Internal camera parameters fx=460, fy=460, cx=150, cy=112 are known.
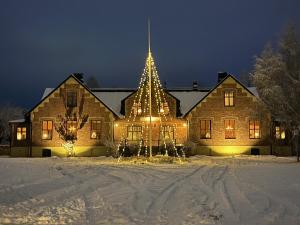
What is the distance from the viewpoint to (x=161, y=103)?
39.1 metres

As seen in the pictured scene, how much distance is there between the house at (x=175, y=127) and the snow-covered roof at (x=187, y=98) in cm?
176

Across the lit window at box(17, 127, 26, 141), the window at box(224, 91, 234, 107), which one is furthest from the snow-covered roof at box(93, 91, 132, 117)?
the window at box(224, 91, 234, 107)

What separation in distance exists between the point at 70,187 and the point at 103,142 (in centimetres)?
2326

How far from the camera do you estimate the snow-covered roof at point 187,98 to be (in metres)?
40.6

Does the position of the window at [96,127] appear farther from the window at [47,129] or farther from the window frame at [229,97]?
the window frame at [229,97]

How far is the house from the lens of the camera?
3816 centimetres

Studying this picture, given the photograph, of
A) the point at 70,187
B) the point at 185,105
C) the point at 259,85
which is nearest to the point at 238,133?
the point at 185,105

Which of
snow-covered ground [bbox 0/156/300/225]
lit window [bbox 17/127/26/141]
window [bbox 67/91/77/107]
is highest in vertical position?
window [bbox 67/91/77/107]

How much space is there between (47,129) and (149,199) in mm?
27730

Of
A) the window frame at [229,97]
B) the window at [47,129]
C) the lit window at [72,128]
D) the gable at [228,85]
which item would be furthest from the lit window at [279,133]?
the window at [47,129]

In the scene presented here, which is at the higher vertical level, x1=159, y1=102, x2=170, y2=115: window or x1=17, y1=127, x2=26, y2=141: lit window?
x1=159, y1=102, x2=170, y2=115: window

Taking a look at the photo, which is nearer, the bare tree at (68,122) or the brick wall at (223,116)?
the bare tree at (68,122)

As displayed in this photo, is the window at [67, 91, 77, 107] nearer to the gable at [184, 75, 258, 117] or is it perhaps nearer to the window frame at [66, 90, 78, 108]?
the window frame at [66, 90, 78, 108]

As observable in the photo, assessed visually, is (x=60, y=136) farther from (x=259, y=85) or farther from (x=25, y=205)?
(x=25, y=205)
